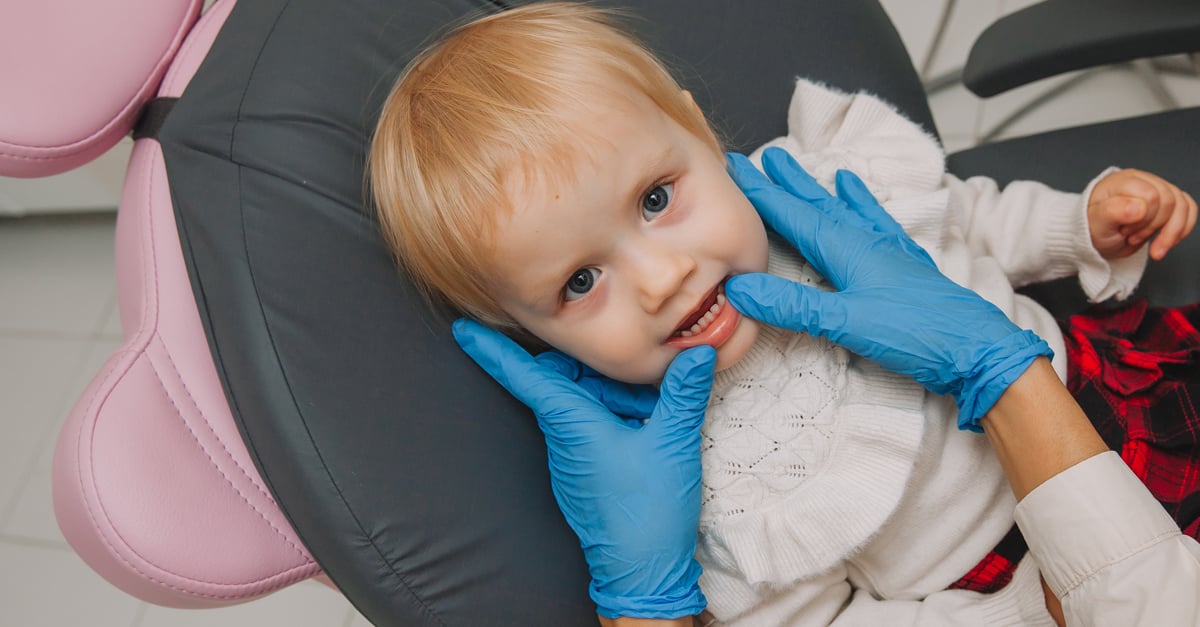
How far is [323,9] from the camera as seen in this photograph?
0.95 metres

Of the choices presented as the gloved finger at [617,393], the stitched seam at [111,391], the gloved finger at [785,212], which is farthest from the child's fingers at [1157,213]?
the stitched seam at [111,391]

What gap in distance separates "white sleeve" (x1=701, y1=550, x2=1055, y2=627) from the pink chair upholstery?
0.49 meters

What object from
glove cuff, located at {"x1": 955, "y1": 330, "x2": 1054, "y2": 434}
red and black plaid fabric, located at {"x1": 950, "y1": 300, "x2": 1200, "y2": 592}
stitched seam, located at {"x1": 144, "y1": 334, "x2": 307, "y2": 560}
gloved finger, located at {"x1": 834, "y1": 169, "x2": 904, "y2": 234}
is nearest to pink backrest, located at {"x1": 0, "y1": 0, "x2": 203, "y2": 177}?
stitched seam, located at {"x1": 144, "y1": 334, "x2": 307, "y2": 560}

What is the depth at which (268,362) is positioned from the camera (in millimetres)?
816

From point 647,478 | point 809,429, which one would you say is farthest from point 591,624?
point 809,429

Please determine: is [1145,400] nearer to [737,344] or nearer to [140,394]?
[737,344]

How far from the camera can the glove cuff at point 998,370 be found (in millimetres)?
863

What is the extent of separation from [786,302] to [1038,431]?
0.88ft

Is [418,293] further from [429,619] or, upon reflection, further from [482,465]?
[429,619]

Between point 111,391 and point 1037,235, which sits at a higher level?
point 1037,235

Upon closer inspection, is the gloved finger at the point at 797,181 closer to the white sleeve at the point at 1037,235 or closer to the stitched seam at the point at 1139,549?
the white sleeve at the point at 1037,235

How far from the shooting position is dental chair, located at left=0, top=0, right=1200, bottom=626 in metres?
0.82

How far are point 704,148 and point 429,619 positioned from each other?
1.84 ft

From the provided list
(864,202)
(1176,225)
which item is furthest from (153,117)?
(1176,225)
